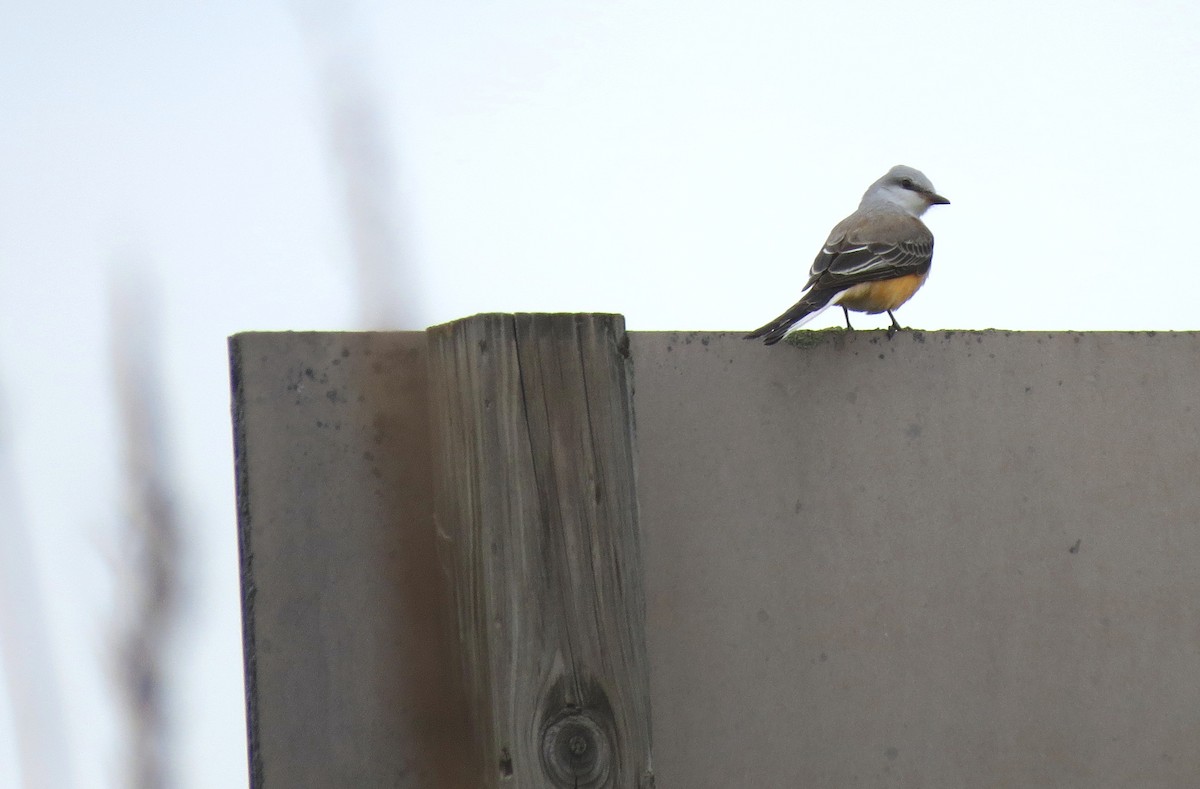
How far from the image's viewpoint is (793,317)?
9.40 ft

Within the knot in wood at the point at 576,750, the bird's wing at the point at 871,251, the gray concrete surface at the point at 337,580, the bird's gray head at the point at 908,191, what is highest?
the bird's gray head at the point at 908,191

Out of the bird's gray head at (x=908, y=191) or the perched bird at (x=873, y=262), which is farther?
A: the bird's gray head at (x=908, y=191)

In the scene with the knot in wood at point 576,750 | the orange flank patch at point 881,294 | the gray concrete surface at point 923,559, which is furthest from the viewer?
the orange flank patch at point 881,294

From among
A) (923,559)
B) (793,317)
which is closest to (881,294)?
(793,317)

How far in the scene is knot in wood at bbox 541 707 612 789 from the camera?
199 centimetres

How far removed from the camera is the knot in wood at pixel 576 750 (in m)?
1.99

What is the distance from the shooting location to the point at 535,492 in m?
2.02

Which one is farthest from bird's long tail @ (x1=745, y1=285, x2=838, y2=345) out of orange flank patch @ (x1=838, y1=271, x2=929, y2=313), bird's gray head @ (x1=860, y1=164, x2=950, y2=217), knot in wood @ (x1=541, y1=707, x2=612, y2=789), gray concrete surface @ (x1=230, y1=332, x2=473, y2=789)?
bird's gray head @ (x1=860, y1=164, x2=950, y2=217)

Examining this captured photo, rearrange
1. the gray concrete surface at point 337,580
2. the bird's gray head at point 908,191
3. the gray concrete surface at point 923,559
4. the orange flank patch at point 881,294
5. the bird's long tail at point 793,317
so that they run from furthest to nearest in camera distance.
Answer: the bird's gray head at point 908,191 < the orange flank patch at point 881,294 < the bird's long tail at point 793,317 < the gray concrete surface at point 923,559 < the gray concrete surface at point 337,580

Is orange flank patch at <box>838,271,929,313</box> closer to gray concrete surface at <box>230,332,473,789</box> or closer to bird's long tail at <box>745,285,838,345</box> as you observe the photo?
bird's long tail at <box>745,285,838,345</box>

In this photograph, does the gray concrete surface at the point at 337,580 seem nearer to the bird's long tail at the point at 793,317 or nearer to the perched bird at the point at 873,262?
the bird's long tail at the point at 793,317

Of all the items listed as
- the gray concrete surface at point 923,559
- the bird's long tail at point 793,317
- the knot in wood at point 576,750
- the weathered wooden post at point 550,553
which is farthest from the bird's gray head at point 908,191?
the knot in wood at point 576,750

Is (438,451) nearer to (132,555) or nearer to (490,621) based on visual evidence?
(490,621)

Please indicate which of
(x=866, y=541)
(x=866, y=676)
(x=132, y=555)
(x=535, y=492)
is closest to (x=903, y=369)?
(x=866, y=541)
